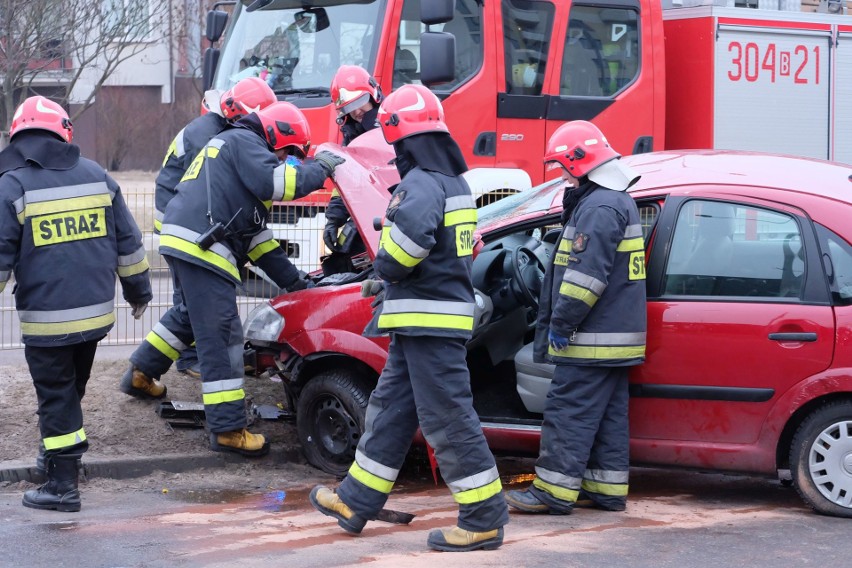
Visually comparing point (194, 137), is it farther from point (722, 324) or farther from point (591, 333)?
point (722, 324)

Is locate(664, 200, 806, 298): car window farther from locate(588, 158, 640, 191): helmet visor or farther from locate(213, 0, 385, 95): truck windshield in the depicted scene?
locate(213, 0, 385, 95): truck windshield

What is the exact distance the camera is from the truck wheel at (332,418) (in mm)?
6355

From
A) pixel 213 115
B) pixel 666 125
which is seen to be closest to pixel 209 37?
pixel 213 115

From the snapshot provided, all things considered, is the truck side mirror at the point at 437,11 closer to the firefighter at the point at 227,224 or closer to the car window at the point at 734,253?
the firefighter at the point at 227,224

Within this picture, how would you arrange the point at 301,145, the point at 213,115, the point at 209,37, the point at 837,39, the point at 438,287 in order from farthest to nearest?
the point at 837,39 < the point at 209,37 < the point at 213,115 < the point at 301,145 < the point at 438,287

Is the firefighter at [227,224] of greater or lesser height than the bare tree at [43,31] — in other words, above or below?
below

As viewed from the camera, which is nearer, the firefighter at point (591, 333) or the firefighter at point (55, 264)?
the firefighter at point (591, 333)

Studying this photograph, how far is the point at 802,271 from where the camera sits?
217 inches

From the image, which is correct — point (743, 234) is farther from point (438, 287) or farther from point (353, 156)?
point (353, 156)

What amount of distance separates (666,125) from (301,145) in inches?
217

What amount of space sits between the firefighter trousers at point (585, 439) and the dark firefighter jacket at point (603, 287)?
4.0 inches

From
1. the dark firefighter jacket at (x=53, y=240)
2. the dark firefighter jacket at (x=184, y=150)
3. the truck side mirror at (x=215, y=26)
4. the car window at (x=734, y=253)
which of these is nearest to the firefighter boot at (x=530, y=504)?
the car window at (x=734, y=253)

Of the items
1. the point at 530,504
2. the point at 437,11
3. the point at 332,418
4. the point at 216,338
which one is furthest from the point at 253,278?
the point at 530,504

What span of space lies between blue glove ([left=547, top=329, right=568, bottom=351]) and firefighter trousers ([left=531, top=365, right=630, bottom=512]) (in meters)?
0.11
